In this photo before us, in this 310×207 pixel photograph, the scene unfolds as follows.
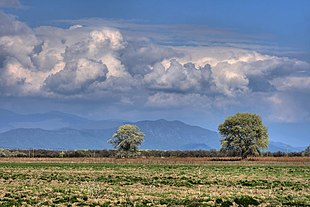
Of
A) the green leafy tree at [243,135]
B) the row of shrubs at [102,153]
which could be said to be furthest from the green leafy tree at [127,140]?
the green leafy tree at [243,135]

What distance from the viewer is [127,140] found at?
415 feet

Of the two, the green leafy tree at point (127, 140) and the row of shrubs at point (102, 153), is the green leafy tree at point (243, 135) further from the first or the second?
the green leafy tree at point (127, 140)

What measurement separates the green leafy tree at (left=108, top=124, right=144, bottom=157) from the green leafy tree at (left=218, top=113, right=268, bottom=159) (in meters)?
21.4

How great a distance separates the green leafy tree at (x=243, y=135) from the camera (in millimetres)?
115062

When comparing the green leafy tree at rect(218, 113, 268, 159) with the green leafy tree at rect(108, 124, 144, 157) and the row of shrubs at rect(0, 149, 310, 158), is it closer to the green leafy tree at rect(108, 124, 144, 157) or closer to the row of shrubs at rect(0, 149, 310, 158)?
the row of shrubs at rect(0, 149, 310, 158)

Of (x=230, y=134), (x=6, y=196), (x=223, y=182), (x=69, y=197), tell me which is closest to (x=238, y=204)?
(x=69, y=197)

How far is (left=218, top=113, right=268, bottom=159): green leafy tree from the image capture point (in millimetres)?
115062

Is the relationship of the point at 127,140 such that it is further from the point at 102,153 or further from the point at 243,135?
the point at 243,135

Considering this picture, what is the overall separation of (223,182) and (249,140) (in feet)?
244

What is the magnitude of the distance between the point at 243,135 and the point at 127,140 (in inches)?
1080

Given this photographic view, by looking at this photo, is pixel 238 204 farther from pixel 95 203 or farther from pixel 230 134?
pixel 230 134

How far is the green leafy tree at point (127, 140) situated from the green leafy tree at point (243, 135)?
2136 cm

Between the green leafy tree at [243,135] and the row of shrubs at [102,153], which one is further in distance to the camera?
the row of shrubs at [102,153]

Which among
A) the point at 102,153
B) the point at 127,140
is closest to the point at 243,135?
the point at 127,140
